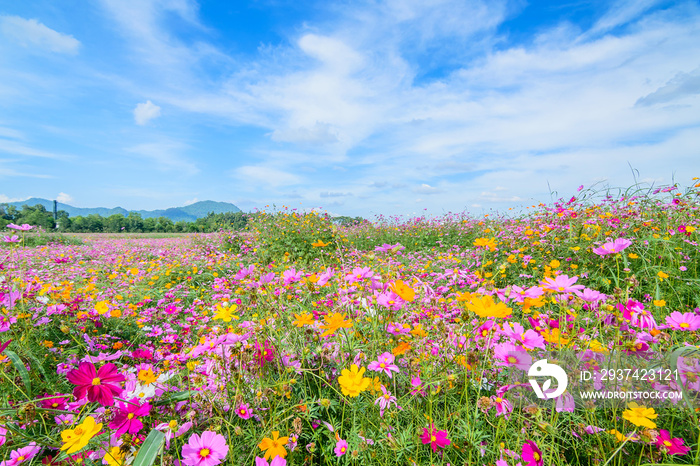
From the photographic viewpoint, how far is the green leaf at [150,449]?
769 mm

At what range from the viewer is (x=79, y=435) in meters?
0.80

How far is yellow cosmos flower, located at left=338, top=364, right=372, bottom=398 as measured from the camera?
848mm

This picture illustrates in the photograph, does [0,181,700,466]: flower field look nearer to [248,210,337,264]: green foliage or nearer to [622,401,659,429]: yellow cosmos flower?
[622,401,659,429]: yellow cosmos flower

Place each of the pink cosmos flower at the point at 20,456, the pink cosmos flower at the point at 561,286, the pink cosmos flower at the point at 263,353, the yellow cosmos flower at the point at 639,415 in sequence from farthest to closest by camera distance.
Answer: the pink cosmos flower at the point at 263,353 < the pink cosmos flower at the point at 561,286 < the pink cosmos flower at the point at 20,456 < the yellow cosmos flower at the point at 639,415

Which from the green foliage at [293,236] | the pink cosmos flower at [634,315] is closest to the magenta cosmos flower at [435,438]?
the pink cosmos flower at [634,315]

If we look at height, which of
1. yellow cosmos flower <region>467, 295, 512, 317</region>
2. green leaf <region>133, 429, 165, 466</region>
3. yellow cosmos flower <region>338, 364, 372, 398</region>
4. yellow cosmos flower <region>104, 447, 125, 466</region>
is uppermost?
yellow cosmos flower <region>467, 295, 512, 317</region>

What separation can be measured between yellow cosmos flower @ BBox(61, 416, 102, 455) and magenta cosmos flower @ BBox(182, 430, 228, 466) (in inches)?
8.7

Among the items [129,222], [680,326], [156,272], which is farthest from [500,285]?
[129,222]

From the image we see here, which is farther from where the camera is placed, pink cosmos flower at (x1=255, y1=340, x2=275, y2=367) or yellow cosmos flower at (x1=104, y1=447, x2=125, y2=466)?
pink cosmos flower at (x1=255, y1=340, x2=275, y2=367)

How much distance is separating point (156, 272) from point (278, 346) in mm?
3676

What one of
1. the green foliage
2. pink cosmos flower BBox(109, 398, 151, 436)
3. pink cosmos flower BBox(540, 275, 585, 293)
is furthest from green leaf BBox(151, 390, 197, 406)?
the green foliage

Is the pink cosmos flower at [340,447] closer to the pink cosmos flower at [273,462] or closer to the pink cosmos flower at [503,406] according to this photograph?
the pink cosmos flower at [273,462]

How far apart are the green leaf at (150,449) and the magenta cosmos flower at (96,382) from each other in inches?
5.4

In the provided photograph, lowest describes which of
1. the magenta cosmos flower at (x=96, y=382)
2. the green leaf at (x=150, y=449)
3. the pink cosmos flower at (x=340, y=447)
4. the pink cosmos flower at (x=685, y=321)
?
the pink cosmos flower at (x=340, y=447)
